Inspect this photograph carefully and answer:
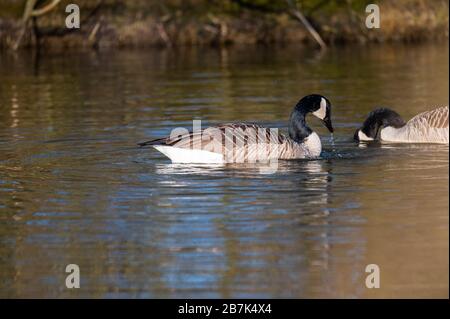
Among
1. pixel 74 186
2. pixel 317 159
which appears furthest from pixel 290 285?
pixel 317 159

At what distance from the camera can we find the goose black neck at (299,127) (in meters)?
16.3

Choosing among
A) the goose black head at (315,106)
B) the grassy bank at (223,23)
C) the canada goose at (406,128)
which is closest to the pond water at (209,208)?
the canada goose at (406,128)

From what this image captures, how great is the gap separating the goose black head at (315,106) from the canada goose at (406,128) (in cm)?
118

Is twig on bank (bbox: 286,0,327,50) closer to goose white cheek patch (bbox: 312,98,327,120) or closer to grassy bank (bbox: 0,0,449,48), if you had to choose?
grassy bank (bbox: 0,0,449,48)

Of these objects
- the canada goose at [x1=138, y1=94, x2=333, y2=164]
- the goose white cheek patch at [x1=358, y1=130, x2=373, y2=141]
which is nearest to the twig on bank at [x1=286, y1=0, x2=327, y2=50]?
the goose white cheek patch at [x1=358, y1=130, x2=373, y2=141]

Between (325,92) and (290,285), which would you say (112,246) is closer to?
(290,285)

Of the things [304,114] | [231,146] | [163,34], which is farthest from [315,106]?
[163,34]

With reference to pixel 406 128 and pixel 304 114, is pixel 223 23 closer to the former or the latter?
pixel 406 128

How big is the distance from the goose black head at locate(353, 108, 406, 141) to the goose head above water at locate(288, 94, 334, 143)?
1.22m

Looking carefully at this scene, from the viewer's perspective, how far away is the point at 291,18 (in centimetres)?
3838

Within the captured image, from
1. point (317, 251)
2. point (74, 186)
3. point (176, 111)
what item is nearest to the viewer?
point (317, 251)

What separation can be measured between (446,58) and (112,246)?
2229cm

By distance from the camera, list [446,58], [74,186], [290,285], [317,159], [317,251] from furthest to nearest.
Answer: [446,58], [317,159], [74,186], [317,251], [290,285]

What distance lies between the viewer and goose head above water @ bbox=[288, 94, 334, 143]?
16.4m
